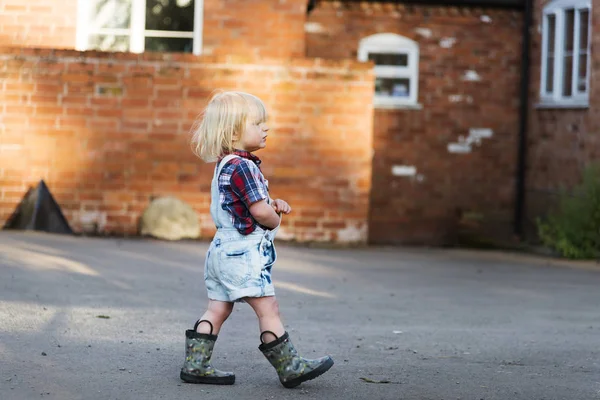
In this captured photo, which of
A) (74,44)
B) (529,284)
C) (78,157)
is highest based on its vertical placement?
(74,44)

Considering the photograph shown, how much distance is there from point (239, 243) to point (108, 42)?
10.1 m

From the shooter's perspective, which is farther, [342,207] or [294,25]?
[294,25]

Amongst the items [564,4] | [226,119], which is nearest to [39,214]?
[226,119]

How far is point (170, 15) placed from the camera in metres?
15.0

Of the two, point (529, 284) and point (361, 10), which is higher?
point (361, 10)

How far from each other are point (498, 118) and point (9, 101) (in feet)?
26.6

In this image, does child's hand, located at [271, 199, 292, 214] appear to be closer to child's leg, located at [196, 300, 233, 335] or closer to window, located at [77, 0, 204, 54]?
child's leg, located at [196, 300, 233, 335]

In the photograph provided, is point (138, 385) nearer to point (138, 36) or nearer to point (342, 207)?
point (342, 207)

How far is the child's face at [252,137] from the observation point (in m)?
5.34

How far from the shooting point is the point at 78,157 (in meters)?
12.9

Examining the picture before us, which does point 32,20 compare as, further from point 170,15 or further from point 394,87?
point 394,87

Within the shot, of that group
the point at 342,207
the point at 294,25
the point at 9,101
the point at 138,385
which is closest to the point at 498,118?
the point at 294,25

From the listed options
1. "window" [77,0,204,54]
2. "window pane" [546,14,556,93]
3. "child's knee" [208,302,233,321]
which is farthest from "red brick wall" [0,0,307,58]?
"child's knee" [208,302,233,321]

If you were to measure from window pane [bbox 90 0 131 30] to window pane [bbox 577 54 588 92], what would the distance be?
250 inches
